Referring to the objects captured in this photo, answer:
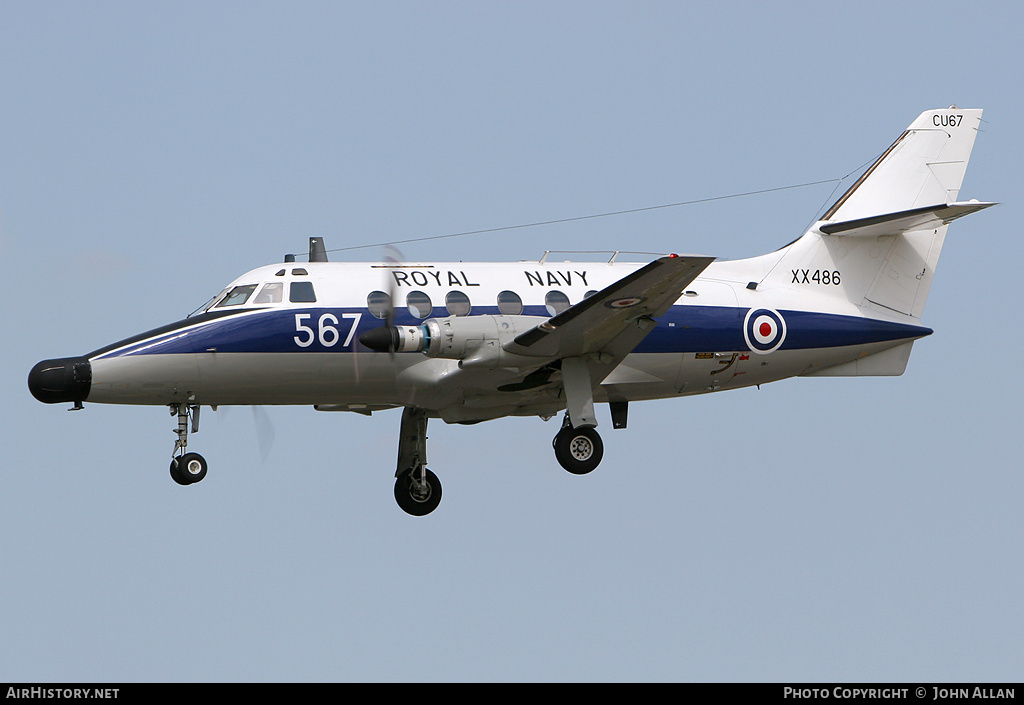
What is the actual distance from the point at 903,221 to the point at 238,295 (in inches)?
420

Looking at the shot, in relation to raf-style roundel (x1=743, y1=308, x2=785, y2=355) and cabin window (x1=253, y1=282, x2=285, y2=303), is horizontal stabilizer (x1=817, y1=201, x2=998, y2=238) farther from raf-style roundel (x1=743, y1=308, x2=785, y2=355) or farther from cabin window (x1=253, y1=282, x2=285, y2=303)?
cabin window (x1=253, y1=282, x2=285, y2=303)

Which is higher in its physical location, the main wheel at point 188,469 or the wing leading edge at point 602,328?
the wing leading edge at point 602,328

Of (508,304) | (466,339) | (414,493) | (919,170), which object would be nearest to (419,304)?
(508,304)

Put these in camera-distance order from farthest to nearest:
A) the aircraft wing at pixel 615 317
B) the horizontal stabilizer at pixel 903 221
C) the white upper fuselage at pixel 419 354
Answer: the horizontal stabilizer at pixel 903 221, the white upper fuselage at pixel 419 354, the aircraft wing at pixel 615 317

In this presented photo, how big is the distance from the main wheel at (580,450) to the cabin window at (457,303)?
2.35 m

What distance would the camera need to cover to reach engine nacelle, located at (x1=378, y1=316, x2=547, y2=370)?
20.2 metres

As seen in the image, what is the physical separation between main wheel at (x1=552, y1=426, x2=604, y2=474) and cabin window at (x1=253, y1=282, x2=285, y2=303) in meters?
4.57

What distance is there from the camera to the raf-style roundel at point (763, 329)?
2319 centimetres

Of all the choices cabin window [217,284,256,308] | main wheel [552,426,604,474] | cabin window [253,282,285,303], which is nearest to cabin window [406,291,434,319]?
cabin window [253,282,285,303]

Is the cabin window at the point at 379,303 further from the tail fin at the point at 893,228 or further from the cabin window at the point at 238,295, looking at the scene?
the tail fin at the point at 893,228

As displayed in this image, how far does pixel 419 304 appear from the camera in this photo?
71.1ft

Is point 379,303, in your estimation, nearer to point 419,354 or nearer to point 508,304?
point 419,354

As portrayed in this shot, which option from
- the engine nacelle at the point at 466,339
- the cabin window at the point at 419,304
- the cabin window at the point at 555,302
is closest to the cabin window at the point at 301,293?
the cabin window at the point at 419,304
